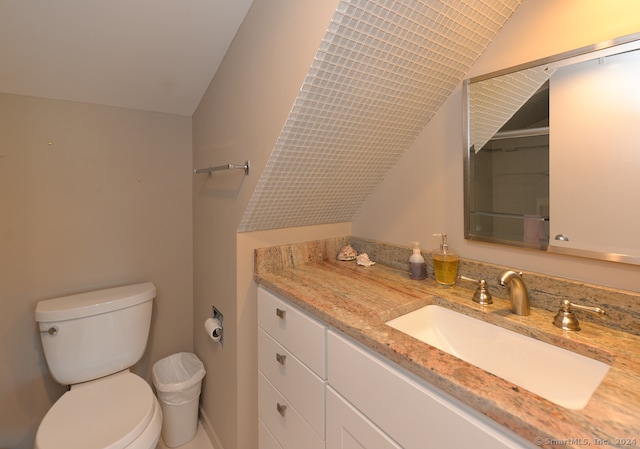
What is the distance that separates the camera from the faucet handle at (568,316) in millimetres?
816

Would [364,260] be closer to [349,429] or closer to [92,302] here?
[349,429]

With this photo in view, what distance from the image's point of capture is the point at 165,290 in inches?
74.9

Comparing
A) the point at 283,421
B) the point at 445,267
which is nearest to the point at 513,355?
the point at 445,267

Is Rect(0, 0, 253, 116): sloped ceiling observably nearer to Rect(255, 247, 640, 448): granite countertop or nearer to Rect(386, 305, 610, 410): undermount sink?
Rect(255, 247, 640, 448): granite countertop

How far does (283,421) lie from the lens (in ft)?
3.84

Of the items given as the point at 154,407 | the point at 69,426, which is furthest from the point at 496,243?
the point at 69,426

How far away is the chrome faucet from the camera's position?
35.9 inches

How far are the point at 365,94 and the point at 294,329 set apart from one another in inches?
32.7

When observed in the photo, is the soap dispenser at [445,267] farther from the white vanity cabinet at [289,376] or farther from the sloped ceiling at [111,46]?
the sloped ceiling at [111,46]

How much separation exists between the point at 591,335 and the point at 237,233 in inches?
47.2

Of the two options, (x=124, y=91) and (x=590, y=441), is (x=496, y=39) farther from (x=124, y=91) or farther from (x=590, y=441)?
(x=124, y=91)

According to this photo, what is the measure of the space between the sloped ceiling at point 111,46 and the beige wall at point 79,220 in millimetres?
153

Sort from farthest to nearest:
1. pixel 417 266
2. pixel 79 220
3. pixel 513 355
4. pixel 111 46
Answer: pixel 79 220 < pixel 111 46 < pixel 417 266 < pixel 513 355

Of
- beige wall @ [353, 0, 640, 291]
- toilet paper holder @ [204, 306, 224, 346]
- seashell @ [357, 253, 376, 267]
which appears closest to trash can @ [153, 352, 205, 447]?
toilet paper holder @ [204, 306, 224, 346]
